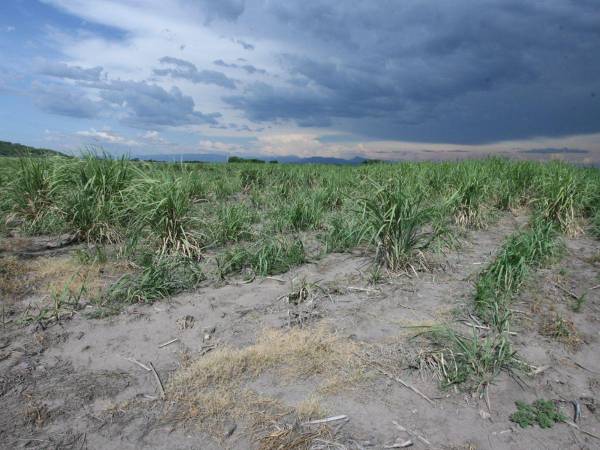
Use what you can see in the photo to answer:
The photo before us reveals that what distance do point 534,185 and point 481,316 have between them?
14.6 ft

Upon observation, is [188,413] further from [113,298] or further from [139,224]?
[139,224]

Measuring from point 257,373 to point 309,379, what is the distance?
14.2 inches

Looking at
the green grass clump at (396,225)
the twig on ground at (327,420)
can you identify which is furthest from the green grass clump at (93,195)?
the twig on ground at (327,420)

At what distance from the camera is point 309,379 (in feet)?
9.25

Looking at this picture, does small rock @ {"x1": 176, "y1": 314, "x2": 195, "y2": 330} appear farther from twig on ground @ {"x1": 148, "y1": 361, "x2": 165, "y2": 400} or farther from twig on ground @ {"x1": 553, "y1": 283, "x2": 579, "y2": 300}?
twig on ground @ {"x1": 553, "y1": 283, "x2": 579, "y2": 300}

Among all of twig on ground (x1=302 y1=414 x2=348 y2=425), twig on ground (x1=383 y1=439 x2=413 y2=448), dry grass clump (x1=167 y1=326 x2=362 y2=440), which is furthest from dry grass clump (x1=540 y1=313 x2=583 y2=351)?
twig on ground (x1=302 y1=414 x2=348 y2=425)

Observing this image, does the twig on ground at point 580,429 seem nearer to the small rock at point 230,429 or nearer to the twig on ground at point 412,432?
the twig on ground at point 412,432

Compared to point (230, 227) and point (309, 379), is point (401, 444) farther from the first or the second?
point (230, 227)

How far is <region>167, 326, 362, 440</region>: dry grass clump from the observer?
8.27 ft

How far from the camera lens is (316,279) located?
13.7 feet

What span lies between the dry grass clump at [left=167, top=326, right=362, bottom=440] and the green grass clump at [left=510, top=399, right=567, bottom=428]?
984 millimetres

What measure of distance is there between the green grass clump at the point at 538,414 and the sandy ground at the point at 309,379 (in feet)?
0.14

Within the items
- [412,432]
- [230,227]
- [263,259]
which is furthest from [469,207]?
[412,432]

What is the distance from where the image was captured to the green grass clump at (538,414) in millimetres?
2455
